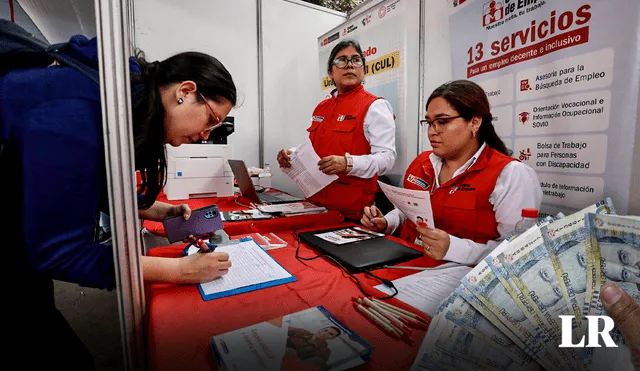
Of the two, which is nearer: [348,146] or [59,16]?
[59,16]

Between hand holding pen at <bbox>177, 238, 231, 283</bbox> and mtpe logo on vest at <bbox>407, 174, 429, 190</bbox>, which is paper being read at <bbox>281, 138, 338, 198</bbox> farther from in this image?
hand holding pen at <bbox>177, 238, 231, 283</bbox>

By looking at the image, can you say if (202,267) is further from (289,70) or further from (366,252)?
(289,70)

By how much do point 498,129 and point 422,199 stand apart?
3.17 ft

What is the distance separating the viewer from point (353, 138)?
196 centimetres

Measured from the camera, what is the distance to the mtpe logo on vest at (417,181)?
1.51 metres

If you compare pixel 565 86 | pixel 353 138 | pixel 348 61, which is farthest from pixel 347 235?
pixel 348 61

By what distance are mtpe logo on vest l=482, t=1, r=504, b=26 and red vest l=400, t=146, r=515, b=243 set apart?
2.52 ft

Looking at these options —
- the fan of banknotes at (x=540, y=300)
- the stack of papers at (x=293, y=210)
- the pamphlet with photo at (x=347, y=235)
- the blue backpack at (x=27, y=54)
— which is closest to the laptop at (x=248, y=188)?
the stack of papers at (x=293, y=210)

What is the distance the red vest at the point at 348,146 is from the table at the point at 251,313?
930mm

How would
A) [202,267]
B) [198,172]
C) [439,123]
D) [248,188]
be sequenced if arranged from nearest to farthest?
[202,267] < [439,123] < [248,188] < [198,172]

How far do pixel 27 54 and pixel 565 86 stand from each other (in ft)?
5.81

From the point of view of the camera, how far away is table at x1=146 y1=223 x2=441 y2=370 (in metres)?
0.57

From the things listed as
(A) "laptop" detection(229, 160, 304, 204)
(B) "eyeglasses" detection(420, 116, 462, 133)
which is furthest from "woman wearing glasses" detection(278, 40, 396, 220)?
(B) "eyeglasses" detection(420, 116, 462, 133)

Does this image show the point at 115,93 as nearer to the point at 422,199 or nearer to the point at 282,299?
the point at 282,299
